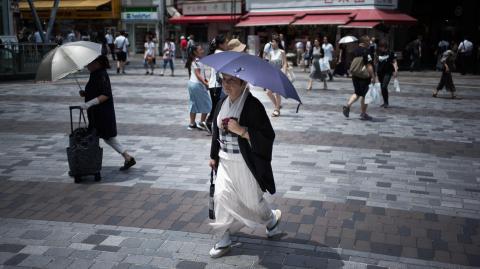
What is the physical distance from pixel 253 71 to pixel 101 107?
10.3ft

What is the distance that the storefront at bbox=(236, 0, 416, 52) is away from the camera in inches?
1005

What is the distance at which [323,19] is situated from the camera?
2758 cm

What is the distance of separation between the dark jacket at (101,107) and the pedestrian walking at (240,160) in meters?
2.49

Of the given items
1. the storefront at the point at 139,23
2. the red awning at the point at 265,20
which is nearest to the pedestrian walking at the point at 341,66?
the red awning at the point at 265,20

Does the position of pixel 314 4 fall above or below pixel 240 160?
above

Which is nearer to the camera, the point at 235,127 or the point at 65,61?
the point at 235,127

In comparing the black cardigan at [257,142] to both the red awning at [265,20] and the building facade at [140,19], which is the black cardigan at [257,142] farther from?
the building facade at [140,19]

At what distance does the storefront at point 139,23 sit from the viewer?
125ft

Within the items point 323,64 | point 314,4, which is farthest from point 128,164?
point 314,4

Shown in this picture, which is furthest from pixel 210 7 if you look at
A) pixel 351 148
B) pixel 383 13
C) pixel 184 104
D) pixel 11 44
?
pixel 351 148

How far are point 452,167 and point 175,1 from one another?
34358mm

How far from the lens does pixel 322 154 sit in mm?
7492

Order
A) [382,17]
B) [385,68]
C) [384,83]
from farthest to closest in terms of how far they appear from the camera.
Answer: [382,17]
[385,68]
[384,83]

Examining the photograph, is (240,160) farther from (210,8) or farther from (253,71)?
(210,8)
